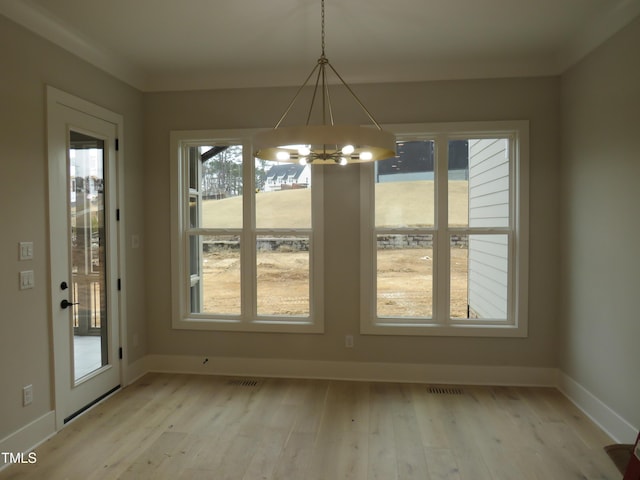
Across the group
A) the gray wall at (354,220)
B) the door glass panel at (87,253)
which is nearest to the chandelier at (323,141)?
A: the gray wall at (354,220)

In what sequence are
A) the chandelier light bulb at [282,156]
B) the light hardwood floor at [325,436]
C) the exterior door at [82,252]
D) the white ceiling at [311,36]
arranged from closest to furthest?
the chandelier light bulb at [282,156]
the light hardwood floor at [325,436]
the white ceiling at [311,36]
the exterior door at [82,252]

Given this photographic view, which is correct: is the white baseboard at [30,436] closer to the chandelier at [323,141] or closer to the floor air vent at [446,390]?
the chandelier at [323,141]

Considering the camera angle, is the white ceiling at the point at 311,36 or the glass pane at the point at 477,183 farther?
the glass pane at the point at 477,183

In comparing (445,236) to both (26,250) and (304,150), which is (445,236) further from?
(26,250)

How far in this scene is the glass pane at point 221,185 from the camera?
3859 mm

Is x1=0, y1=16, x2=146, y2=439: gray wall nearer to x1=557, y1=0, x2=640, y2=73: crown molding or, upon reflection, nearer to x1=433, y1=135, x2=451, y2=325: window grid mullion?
x1=433, y1=135, x2=451, y2=325: window grid mullion

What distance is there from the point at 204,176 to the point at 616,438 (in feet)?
13.1

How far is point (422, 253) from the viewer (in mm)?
3680

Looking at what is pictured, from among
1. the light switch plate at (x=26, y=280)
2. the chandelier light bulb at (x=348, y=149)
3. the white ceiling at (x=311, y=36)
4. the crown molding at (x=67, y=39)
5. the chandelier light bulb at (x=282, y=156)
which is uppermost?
the white ceiling at (x=311, y=36)

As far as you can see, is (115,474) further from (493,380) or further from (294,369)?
(493,380)

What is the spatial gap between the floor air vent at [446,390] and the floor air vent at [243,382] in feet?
5.20

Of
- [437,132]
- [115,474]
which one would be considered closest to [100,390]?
[115,474]

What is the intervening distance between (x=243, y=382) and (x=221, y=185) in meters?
1.92

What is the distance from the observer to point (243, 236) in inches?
150
